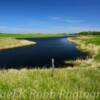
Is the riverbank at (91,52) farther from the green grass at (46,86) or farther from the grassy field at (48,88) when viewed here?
the grassy field at (48,88)

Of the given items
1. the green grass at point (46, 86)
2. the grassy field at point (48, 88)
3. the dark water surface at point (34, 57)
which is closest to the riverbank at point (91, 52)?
the dark water surface at point (34, 57)

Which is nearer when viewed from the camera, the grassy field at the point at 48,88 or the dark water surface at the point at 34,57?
the grassy field at the point at 48,88

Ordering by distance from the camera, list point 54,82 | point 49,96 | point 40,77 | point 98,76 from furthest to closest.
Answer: point 98,76
point 40,77
point 54,82
point 49,96

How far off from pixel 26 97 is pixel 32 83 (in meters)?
1.68

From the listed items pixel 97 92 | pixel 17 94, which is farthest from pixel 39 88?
pixel 97 92

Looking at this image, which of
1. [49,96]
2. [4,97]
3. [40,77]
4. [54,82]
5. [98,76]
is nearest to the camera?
[4,97]

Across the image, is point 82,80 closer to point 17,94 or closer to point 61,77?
point 61,77

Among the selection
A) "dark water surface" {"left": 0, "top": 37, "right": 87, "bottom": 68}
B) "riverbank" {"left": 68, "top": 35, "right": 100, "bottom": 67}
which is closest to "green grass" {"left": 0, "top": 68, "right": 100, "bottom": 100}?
"riverbank" {"left": 68, "top": 35, "right": 100, "bottom": 67}

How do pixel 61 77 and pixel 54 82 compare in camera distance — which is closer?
pixel 54 82

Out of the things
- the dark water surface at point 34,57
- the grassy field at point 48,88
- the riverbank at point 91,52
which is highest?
the grassy field at point 48,88

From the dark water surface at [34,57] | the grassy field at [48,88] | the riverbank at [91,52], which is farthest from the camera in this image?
the dark water surface at [34,57]

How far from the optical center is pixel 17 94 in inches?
371

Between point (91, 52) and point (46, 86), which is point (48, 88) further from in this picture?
point (91, 52)

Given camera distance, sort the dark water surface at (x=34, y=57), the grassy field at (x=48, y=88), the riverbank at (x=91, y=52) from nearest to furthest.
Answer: the grassy field at (x=48, y=88) < the riverbank at (x=91, y=52) < the dark water surface at (x=34, y=57)
